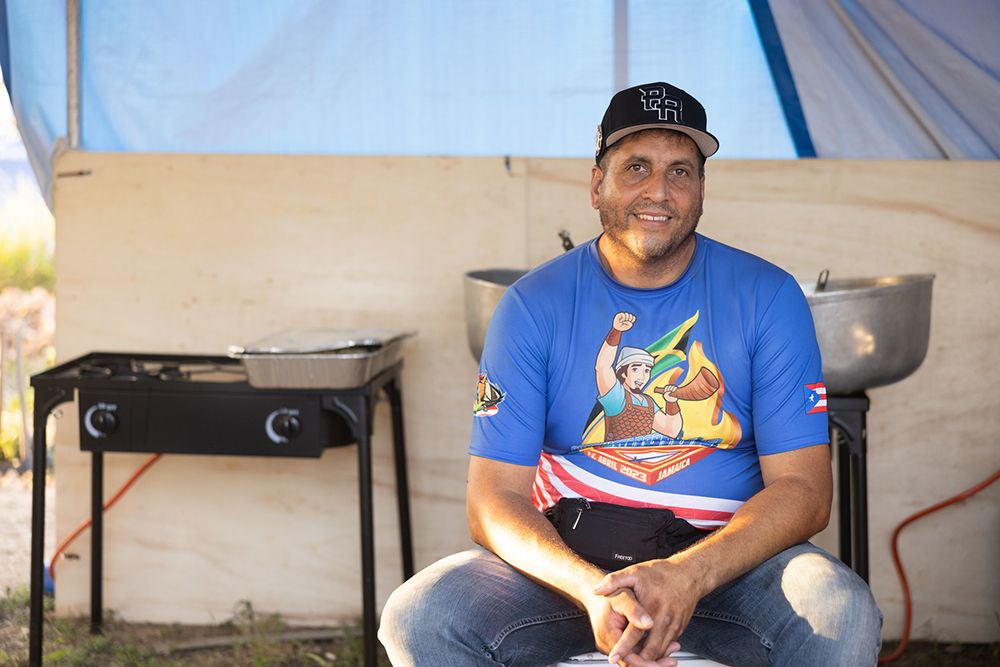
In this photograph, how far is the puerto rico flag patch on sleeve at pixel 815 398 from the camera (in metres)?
1.86

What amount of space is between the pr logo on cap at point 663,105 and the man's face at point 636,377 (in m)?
0.42

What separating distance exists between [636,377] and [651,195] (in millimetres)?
313

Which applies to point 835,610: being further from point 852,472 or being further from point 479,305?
point 479,305

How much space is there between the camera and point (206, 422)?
2.51 m

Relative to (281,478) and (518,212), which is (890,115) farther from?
(281,478)

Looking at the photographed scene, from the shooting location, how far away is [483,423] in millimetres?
1901

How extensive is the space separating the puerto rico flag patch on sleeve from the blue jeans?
0.73ft

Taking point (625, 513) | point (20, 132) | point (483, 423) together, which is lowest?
point (625, 513)

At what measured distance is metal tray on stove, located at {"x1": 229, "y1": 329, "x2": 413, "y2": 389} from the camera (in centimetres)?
243

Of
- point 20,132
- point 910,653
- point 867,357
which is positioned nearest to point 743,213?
point 867,357

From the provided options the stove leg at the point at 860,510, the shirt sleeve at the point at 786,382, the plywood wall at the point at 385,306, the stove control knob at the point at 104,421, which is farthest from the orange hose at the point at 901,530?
the stove control knob at the point at 104,421

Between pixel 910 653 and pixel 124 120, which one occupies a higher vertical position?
pixel 124 120

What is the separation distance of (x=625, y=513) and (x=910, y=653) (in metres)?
1.36

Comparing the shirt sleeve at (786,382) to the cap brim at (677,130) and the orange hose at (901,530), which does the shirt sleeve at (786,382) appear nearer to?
the cap brim at (677,130)
